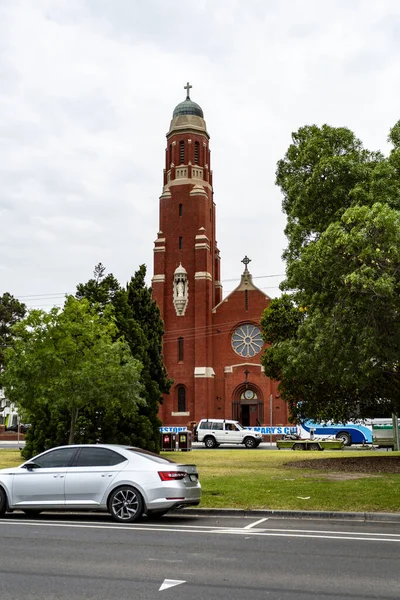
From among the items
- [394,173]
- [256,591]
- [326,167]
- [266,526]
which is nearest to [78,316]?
[326,167]

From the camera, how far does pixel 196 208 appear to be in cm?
6078

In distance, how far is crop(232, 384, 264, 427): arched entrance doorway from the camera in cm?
5688

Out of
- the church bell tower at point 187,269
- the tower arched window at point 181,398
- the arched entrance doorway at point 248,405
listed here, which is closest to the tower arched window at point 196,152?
the church bell tower at point 187,269

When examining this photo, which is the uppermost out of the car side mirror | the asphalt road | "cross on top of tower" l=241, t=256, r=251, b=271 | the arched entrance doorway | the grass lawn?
"cross on top of tower" l=241, t=256, r=251, b=271

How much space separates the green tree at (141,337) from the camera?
93.5 feet

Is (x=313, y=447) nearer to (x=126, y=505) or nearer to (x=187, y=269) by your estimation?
(x=187, y=269)

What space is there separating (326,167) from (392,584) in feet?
49.9

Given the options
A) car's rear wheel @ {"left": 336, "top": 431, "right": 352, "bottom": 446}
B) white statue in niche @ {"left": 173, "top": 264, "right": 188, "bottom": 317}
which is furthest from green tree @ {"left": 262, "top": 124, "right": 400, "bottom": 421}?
white statue in niche @ {"left": 173, "top": 264, "right": 188, "bottom": 317}

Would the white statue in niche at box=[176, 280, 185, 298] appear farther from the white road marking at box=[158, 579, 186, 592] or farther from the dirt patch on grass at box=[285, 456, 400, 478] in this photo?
the white road marking at box=[158, 579, 186, 592]

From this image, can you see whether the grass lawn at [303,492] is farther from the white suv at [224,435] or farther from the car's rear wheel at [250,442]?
the white suv at [224,435]

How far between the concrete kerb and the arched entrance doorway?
45018 millimetres

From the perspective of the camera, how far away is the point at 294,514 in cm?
1184

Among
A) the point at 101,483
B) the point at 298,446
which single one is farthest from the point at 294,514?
the point at 298,446

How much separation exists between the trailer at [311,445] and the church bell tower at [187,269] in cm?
1643
